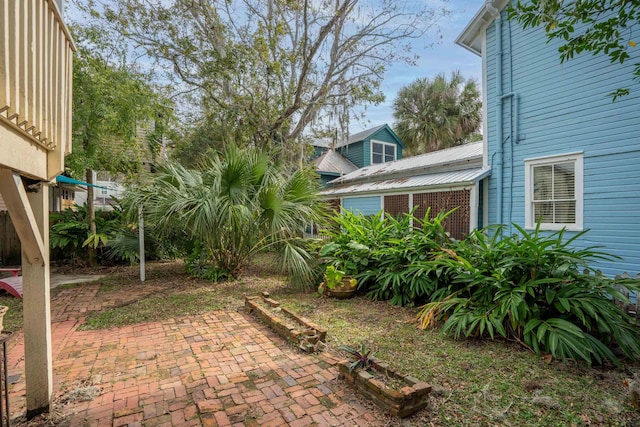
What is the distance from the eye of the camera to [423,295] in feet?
16.4

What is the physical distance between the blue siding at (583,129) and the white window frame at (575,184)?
0.28 ft

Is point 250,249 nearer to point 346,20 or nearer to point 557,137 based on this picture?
point 557,137

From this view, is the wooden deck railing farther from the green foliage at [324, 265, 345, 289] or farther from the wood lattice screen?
the wood lattice screen

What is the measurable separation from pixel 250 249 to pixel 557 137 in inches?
264

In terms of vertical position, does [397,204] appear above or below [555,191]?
below

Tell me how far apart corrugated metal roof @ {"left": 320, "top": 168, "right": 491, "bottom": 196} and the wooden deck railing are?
4893 millimetres

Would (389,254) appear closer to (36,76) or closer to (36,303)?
(36,303)

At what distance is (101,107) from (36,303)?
606 centimetres

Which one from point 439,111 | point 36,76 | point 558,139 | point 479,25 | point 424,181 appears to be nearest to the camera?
point 36,76

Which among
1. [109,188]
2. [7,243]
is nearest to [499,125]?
[109,188]

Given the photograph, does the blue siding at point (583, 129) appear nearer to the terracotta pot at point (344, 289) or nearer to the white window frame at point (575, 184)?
the white window frame at point (575, 184)

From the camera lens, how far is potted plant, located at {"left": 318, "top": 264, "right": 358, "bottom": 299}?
5297 millimetres

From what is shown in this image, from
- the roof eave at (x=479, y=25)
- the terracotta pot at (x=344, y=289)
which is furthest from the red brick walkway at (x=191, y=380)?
the roof eave at (x=479, y=25)

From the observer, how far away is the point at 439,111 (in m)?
17.9
